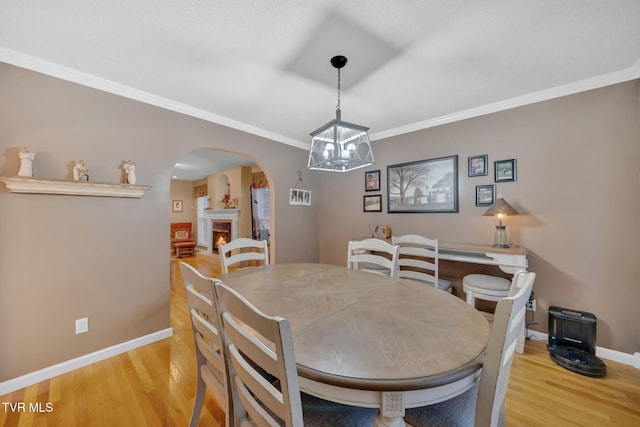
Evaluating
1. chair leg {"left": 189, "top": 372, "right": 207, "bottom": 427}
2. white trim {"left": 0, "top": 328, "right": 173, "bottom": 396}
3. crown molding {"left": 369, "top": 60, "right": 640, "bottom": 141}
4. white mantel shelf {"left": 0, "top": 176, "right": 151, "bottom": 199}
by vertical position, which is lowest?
white trim {"left": 0, "top": 328, "right": 173, "bottom": 396}

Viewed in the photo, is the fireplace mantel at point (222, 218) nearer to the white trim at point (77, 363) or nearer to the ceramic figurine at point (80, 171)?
the white trim at point (77, 363)

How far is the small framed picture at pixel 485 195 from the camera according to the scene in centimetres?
254

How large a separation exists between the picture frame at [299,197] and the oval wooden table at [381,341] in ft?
7.49

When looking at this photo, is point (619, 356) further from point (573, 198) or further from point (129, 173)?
point (129, 173)

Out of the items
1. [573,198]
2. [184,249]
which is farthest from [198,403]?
[184,249]

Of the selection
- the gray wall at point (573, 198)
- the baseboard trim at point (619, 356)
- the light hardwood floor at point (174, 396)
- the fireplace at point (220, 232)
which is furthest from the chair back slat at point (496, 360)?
the fireplace at point (220, 232)

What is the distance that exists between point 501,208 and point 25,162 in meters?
3.90

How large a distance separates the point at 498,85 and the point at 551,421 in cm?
253

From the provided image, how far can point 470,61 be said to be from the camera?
71.0 inches

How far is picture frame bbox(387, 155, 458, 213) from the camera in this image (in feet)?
9.21

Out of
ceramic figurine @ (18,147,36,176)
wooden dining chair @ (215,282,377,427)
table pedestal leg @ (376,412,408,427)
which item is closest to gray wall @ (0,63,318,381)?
ceramic figurine @ (18,147,36,176)

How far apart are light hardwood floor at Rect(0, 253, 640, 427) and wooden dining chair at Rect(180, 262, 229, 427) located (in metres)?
0.47

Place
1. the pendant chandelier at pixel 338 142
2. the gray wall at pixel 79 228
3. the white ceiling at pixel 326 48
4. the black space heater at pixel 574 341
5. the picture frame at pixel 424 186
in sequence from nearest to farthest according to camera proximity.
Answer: the white ceiling at pixel 326 48, the pendant chandelier at pixel 338 142, the gray wall at pixel 79 228, the black space heater at pixel 574 341, the picture frame at pixel 424 186

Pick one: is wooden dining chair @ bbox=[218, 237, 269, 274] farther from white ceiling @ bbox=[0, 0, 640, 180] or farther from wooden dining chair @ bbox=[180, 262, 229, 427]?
white ceiling @ bbox=[0, 0, 640, 180]
